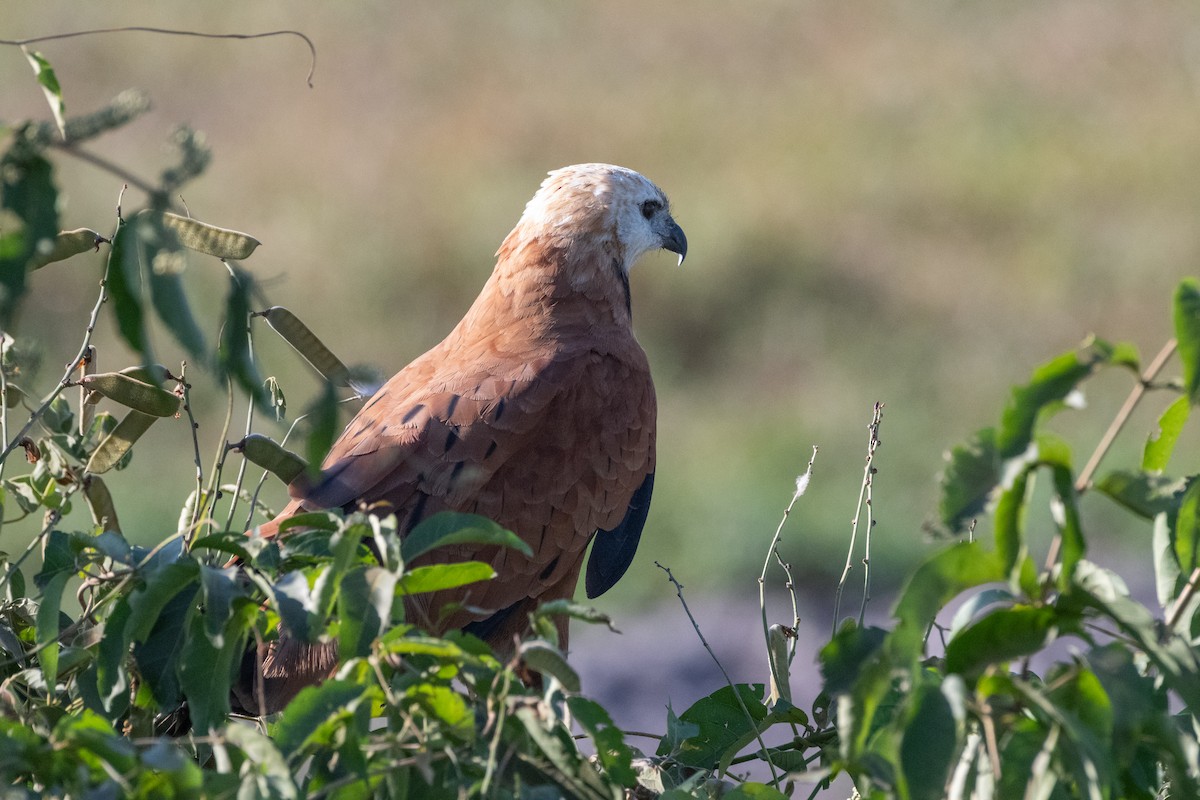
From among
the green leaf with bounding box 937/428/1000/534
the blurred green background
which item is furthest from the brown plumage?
the blurred green background

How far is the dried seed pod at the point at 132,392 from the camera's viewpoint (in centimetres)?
204

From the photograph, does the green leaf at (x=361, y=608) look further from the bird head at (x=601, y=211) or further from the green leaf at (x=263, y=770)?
the bird head at (x=601, y=211)

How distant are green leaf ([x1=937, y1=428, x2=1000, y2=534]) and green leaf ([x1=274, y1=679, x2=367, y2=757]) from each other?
60 centimetres

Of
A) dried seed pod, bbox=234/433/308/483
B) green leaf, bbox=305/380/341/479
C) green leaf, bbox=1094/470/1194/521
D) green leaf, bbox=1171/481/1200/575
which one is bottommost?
green leaf, bbox=1171/481/1200/575

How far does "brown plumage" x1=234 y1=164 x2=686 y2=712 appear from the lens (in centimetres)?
302

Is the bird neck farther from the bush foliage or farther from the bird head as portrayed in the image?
the bush foliage

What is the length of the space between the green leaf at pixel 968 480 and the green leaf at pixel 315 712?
60 centimetres

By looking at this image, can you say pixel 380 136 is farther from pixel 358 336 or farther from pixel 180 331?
pixel 180 331

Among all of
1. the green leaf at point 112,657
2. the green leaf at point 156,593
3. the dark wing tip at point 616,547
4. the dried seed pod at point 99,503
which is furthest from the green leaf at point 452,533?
the dark wing tip at point 616,547

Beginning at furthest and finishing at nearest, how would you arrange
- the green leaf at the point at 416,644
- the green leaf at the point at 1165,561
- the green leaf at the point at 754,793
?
the green leaf at the point at 754,793, the green leaf at the point at 1165,561, the green leaf at the point at 416,644

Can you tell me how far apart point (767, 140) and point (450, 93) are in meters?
3.64

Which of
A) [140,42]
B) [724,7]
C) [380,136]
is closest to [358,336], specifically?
[380,136]

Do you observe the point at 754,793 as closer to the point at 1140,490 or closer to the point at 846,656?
the point at 846,656

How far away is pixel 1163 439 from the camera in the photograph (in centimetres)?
156
